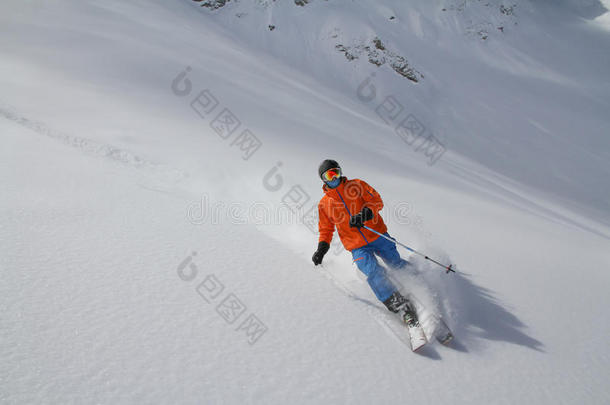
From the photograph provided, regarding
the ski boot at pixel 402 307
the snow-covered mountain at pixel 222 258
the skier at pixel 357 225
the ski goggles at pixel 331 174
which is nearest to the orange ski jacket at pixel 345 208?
the skier at pixel 357 225

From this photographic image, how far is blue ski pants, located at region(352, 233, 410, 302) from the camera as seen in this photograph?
107 inches

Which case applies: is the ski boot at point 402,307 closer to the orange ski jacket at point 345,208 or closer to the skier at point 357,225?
the skier at point 357,225

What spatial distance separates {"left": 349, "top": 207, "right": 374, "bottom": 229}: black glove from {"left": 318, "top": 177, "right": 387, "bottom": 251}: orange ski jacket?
0.07 metres

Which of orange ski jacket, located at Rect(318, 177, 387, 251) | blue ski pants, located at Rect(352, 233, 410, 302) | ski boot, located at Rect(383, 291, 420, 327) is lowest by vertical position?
ski boot, located at Rect(383, 291, 420, 327)

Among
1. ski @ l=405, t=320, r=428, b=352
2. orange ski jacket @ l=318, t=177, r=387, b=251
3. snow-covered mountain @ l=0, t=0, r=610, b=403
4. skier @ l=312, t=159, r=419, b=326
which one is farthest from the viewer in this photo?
orange ski jacket @ l=318, t=177, r=387, b=251

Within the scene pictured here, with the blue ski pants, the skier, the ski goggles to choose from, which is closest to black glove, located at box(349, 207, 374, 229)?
the skier

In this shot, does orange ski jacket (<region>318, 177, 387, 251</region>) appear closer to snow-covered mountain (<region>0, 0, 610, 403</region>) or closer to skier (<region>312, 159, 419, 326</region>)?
skier (<region>312, 159, 419, 326</region>)

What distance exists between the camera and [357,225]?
10.3 ft

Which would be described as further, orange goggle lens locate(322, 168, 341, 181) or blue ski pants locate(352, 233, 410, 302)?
orange goggle lens locate(322, 168, 341, 181)

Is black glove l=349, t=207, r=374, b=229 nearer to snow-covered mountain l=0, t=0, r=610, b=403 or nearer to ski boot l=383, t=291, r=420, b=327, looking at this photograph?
snow-covered mountain l=0, t=0, r=610, b=403

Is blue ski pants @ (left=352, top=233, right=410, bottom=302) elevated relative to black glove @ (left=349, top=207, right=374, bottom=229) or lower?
lower

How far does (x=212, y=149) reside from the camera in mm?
5902

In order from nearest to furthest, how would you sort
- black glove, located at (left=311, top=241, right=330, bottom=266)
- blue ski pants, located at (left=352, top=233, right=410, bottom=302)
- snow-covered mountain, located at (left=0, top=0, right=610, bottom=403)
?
snow-covered mountain, located at (left=0, top=0, right=610, bottom=403), blue ski pants, located at (left=352, top=233, right=410, bottom=302), black glove, located at (left=311, top=241, right=330, bottom=266)

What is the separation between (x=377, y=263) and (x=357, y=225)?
16.7 inches
